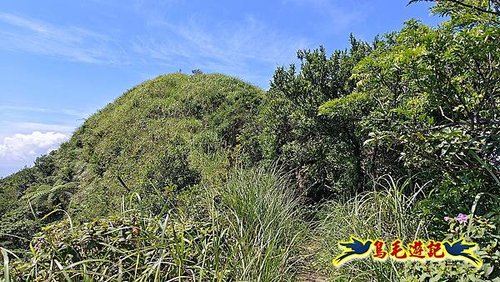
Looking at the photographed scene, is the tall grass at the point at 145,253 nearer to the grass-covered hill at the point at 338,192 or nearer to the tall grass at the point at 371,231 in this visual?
the grass-covered hill at the point at 338,192

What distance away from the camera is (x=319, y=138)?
16.8 ft

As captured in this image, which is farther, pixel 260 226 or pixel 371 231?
pixel 260 226

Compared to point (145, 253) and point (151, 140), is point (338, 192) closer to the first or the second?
point (145, 253)

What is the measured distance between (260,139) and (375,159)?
2.03 m

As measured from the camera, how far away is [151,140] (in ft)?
37.8

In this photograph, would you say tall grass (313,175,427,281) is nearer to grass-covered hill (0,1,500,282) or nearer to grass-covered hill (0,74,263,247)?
grass-covered hill (0,1,500,282)

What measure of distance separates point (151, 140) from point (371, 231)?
9.62 meters

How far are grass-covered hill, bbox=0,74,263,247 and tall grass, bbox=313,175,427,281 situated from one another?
10.5 feet

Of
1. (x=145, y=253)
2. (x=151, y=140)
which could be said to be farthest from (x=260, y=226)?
(x=151, y=140)

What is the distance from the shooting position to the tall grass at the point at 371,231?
7.61 feet

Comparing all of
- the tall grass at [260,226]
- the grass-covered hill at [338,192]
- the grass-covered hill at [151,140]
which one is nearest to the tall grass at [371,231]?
the grass-covered hill at [338,192]

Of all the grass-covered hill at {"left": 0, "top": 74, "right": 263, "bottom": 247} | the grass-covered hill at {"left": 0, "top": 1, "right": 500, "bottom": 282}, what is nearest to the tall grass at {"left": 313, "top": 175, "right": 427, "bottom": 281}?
the grass-covered hill at {"left": 0, "top": 1, "right": 500, "bottom": 282}

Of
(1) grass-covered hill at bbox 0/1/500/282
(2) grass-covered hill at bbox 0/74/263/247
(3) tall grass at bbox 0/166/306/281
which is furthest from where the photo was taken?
(2) grass-covered hill at bbox 0/74/263/247

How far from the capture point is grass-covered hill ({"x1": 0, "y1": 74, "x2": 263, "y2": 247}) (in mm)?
7254
